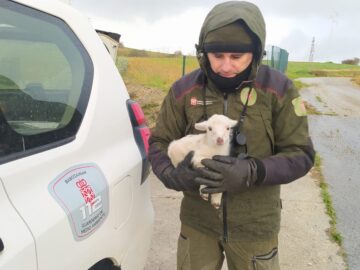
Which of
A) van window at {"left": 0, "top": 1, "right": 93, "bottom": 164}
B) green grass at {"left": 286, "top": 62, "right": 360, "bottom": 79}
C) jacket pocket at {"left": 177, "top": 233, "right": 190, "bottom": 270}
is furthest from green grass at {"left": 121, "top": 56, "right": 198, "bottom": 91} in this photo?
green grass at {"left": 286, "top": 62, "right": 360, "bottom": 79}

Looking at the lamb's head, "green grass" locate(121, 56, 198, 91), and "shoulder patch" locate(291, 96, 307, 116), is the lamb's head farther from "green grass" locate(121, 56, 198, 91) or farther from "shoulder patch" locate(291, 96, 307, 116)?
"green grass" locate(121, 56, 198, 91)

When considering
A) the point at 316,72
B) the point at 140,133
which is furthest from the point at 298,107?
the point at 316,72

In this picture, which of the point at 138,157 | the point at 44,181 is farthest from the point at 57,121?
the point at 138,157

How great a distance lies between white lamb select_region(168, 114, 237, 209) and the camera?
2.23 m

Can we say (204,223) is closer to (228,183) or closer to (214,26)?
(228,183)

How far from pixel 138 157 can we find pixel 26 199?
1.04 meters

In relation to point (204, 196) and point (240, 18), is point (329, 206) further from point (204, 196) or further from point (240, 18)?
point (240, 18)

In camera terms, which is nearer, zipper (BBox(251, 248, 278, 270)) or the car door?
the car door

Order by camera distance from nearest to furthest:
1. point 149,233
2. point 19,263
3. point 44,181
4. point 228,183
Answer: point 19,263 → point 44,181 → point 228,183 → point 149,233

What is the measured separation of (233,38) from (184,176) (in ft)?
2.45

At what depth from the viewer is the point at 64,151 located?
1857 millimetres

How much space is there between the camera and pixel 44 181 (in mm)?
1673

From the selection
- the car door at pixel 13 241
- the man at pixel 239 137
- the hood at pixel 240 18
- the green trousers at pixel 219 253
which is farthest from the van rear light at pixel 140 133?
the car door at pixel 13 241

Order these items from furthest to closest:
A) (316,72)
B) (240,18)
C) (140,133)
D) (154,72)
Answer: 1. (316,72)
2. (154,72)
3. (140,133)
4. (240,18)
